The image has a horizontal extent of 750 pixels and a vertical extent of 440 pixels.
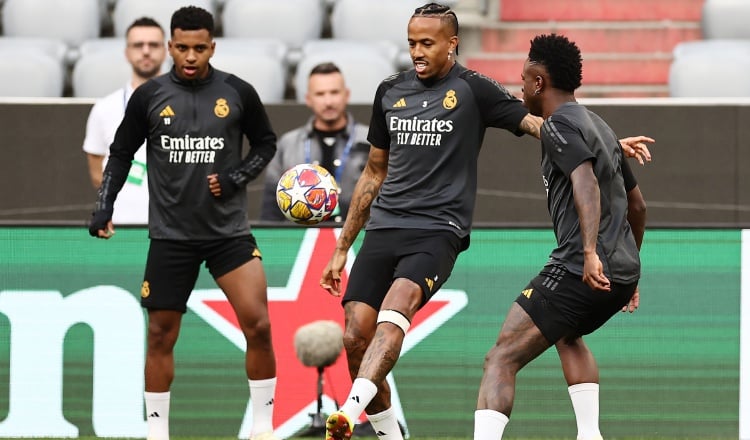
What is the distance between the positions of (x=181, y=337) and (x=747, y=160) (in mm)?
4411

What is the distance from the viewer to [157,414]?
7766mm

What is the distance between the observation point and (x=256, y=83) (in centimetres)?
1162

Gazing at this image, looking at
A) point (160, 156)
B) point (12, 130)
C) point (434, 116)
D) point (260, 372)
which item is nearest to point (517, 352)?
point (434, 116)

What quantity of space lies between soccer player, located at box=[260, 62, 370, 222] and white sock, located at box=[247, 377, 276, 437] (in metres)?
1.94

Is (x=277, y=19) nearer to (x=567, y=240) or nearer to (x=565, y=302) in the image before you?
(x=567, y=240)

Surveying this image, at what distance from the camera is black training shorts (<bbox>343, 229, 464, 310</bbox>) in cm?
684

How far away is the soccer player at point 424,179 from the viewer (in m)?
6.89

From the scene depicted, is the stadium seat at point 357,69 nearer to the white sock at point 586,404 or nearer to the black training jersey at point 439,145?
the black training jersey at point 439,145

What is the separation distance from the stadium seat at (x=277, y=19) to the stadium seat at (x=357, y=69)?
999 millimetres

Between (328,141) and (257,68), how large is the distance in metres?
2.06

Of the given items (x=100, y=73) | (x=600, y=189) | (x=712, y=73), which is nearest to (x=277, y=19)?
(x=100, y=73)

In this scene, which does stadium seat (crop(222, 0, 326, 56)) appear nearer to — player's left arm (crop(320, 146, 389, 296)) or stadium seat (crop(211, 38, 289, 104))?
stadium seat (crop(211, 38, 289, 104))

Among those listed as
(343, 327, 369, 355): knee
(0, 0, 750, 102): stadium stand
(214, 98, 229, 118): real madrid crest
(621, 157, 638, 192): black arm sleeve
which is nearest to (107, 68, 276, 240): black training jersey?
(214, 98, 229, 118): real madrid crest

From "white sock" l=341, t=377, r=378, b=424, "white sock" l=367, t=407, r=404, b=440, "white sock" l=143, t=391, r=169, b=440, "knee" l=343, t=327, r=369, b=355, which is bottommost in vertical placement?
"white sock" l=143, t=391, r=169, b=440
